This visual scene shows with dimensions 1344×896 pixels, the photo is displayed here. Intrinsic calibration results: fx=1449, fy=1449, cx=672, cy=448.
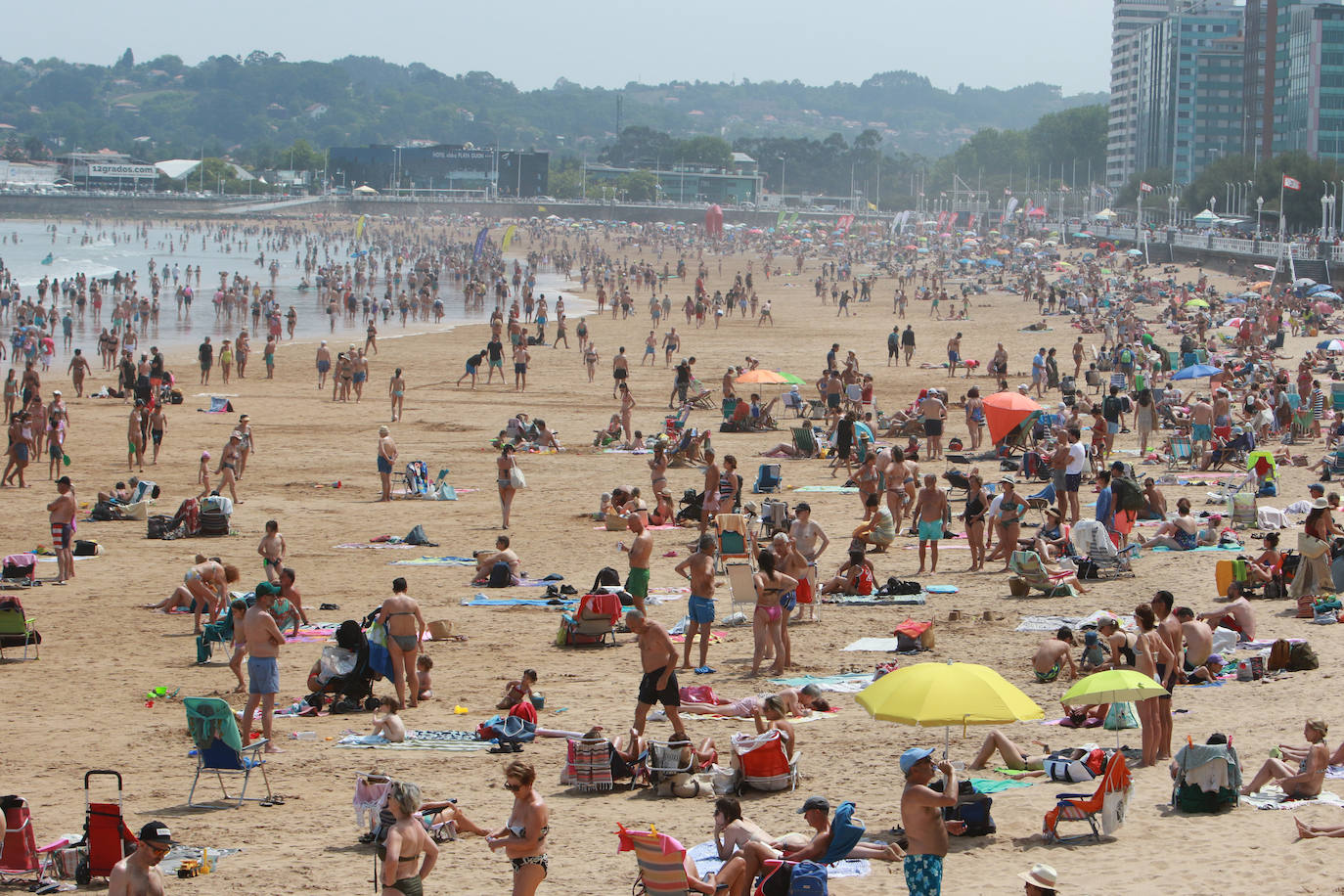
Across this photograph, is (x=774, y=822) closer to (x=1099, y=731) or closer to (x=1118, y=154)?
(x=1099, y=731)

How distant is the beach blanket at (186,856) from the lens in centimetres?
734

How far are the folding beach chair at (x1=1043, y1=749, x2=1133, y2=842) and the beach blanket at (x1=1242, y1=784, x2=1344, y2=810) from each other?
903 millimetres

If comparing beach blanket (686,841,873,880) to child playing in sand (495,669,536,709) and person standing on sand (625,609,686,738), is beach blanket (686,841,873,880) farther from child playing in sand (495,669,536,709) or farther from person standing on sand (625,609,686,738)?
child playing in sand (495,669,536,709)

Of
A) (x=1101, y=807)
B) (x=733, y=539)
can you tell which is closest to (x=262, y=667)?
(x=1101, y=807)

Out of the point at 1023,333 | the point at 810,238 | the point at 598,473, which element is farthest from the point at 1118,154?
the point at 598,473

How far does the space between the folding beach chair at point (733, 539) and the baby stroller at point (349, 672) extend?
4671 millimetres

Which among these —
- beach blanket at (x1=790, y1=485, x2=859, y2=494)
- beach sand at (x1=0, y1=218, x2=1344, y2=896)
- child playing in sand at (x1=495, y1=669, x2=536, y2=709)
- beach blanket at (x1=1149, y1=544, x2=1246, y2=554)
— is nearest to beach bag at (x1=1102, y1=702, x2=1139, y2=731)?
beach sand at (x1=0, y1=218, x2=1344, y2=896)

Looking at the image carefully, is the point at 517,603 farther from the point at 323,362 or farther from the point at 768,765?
the point at 323,362

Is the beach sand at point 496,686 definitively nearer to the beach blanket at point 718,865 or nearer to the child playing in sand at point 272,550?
the beach blanket at point 718,865

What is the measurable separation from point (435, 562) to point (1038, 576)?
6105 mm

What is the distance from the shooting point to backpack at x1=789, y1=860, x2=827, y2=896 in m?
6.61

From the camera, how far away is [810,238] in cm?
11862

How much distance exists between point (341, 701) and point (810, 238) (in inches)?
4357

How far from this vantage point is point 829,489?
19188mm
